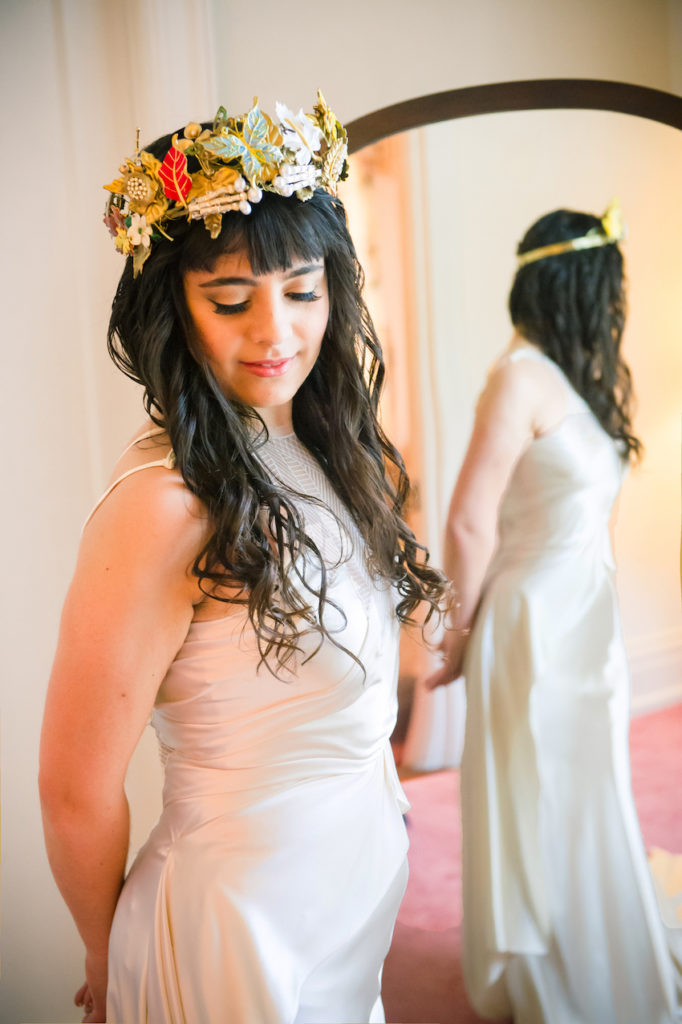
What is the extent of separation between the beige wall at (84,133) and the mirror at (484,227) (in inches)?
3.4

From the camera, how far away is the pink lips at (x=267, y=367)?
939mm

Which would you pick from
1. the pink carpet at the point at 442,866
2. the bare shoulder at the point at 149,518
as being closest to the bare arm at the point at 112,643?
the bare shoulder at the point at 149,518

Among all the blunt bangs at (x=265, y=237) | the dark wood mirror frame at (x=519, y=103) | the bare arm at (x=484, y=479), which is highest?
the dark wood mirror frame at (x=519, y=103)

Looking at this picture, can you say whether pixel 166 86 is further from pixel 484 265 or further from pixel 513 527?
pixel 513 527

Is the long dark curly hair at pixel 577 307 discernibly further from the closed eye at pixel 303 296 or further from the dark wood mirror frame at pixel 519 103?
the closed eye at pixel 303 296

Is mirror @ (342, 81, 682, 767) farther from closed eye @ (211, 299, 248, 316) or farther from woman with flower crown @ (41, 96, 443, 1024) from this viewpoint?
closed eye @ (211, 299, 248, 316)

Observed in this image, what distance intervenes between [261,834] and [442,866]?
2.08 ft

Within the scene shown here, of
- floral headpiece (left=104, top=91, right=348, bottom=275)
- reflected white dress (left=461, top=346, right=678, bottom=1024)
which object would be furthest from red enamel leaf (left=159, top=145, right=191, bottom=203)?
reflected white dress (left=461, top=346, right=678, bottom=1024)

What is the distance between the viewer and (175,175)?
0.89 m

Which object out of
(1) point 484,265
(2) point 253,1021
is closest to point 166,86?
(1) point 484,265

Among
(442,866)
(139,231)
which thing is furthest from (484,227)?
(442,866)

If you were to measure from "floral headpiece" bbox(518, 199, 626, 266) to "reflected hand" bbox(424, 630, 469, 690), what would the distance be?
66 cm

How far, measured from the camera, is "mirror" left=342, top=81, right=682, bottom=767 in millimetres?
1354

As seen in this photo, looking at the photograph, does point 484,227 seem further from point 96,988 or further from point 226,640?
point 96,988
